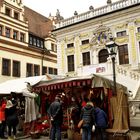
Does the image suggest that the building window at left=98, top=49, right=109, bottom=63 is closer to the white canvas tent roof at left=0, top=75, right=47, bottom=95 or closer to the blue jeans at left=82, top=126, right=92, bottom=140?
the white canvas tent roof at left=0, top=75, right=47, bottom=95

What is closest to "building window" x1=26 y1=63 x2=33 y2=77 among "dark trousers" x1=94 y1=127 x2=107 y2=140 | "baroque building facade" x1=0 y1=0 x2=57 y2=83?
"baroque building facade" x1=0 y1=0 x2=57 y2=83

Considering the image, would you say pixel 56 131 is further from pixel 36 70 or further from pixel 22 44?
pixel 36 70

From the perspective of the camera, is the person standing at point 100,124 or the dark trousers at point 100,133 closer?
the person standing at point 100,124

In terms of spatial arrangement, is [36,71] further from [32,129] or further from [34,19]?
[32,129]

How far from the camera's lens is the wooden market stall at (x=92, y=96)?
29.3 feet

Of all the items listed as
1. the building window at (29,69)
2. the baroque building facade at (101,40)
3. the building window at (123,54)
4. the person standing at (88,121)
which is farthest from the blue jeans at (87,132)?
the building window at (29,69)

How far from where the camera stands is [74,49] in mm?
24578

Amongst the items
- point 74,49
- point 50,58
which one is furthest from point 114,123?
point 50,58

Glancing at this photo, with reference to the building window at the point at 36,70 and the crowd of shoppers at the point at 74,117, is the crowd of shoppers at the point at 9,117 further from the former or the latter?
the building window at the point at 36,70

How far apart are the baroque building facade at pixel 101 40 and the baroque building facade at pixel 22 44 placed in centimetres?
469

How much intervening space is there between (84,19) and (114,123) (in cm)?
1647

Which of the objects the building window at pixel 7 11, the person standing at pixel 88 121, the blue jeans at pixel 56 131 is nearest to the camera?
the person standing at pixel 88 121

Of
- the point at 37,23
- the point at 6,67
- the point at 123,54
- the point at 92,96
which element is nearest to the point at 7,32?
the point at 6,67

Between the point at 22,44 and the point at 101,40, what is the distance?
9.93 m
